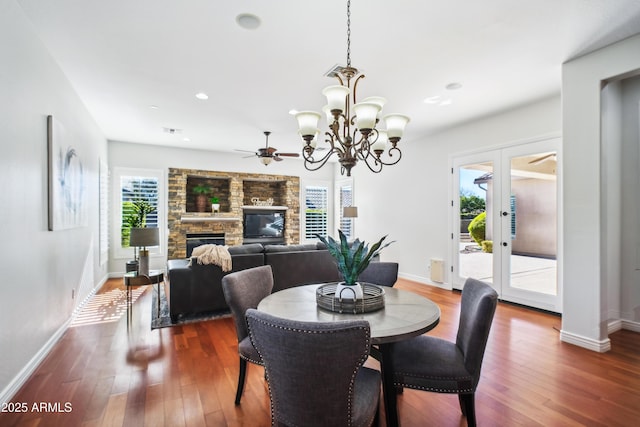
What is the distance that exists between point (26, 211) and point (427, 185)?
544 centimetres

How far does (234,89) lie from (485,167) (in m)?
3.80

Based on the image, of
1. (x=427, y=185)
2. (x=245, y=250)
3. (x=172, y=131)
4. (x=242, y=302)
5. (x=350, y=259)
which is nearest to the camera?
(x=350, y=259)

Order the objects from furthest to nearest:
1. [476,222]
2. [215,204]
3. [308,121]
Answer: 1. [215,204]
2. [476,222]
3. [308,121]

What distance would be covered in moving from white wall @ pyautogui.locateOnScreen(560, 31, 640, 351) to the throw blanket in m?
3.70

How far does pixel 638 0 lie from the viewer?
2262mm

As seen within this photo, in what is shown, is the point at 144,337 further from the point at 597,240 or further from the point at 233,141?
the point at 597,240

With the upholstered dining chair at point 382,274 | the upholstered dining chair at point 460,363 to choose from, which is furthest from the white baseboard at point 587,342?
the upholstered dining chair at point 460,363

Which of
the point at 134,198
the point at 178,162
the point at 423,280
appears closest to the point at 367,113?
the point at 423,280

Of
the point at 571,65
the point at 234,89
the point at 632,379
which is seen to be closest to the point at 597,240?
the point at 632,379

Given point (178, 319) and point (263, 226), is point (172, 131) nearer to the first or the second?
point (263, 226)

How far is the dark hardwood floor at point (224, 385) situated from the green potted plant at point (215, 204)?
13.4 ft

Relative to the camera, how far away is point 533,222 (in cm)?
429

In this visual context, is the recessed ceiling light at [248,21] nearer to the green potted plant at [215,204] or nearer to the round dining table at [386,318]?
the round dining table at [386,318]

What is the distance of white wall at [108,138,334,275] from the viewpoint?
21.4 ft
